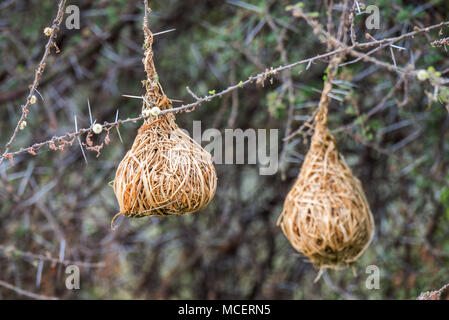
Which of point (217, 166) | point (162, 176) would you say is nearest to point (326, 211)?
point (162, 176)

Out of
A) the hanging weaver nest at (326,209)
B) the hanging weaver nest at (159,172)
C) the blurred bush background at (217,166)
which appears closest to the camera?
the hanging weaver nest at (159,172)

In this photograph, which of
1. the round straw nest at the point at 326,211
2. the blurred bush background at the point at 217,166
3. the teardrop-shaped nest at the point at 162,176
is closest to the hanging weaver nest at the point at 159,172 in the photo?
the teardrop-shaped nest at the point at 162,176

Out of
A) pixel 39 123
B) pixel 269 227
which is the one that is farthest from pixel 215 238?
pixel 39 123

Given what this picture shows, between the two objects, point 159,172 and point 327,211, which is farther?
point 327,211

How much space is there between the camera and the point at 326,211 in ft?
5.98

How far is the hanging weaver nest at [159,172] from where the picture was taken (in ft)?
5.14

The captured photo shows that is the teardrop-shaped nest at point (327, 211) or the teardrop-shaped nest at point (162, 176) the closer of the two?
the teardrop-shaped nest at point (162, 176)

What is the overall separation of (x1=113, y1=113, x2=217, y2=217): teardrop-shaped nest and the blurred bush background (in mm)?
833

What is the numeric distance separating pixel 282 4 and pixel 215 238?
1485 millimetres

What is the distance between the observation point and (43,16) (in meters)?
3.26

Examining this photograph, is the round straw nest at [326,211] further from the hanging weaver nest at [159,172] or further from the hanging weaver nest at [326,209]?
the hanging weaver nest at [159,172]

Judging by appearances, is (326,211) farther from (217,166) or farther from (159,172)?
(217,166)

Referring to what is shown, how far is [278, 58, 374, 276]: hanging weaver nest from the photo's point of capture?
1.83m

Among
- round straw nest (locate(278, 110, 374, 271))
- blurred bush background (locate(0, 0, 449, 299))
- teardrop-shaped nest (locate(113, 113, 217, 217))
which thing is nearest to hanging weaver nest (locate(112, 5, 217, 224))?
teardrop-shaped nest (locate(113, 113, 217, 217))
